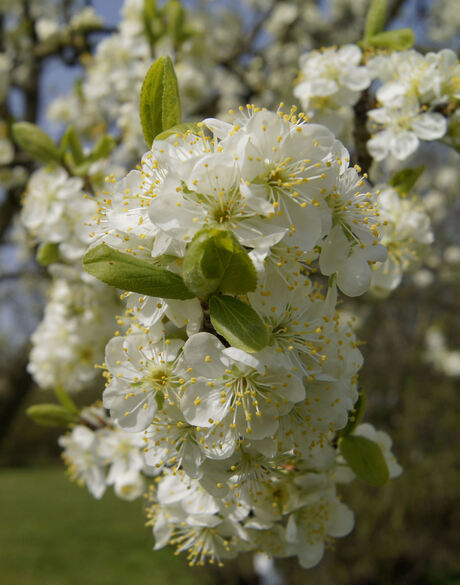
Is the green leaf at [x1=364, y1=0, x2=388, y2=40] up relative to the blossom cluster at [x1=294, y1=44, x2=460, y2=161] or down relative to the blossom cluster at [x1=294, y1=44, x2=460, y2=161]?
up

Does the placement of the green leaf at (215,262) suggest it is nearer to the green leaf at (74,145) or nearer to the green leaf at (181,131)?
the green leaf at (181,131)

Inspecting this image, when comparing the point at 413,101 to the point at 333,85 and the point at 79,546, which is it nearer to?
the point at 333,85

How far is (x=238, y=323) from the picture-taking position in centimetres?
88

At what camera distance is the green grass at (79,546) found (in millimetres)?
6574

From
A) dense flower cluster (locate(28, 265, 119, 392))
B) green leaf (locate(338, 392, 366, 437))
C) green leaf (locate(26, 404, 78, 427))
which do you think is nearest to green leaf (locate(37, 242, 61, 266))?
dense flower cluster (locate(28, 265, 119, 392))

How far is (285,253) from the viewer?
0.94m

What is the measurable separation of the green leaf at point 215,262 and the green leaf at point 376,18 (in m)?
1.26

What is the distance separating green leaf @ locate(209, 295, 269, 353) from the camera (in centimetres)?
86

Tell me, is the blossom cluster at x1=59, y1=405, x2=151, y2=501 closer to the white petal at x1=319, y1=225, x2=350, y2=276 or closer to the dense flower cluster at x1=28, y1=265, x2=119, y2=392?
the dense flower cluster at x1=28, y1=265, x2=119, y2=392

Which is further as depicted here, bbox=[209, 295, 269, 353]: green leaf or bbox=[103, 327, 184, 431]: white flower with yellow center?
bbox=[103, 327, 184, 431]: white flower with yellow center

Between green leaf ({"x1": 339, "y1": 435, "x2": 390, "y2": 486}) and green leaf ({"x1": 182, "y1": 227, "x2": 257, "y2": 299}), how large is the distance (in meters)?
0.56

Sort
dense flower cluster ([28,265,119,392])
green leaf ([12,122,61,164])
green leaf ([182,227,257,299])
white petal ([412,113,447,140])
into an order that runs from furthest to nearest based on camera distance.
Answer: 1. dense flower cluster ([28,265,119,392])
2. green leaf ([12,122,61,164])
3. white petal ([412,113,447,140])
4. green leaf ([182,227,257,299])

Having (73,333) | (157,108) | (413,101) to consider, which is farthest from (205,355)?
(73,333)

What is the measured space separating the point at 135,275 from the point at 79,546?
8290 mm
